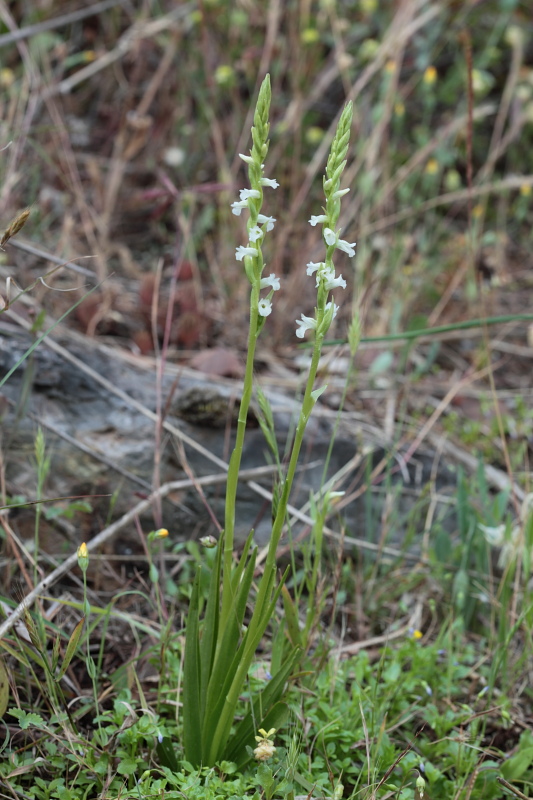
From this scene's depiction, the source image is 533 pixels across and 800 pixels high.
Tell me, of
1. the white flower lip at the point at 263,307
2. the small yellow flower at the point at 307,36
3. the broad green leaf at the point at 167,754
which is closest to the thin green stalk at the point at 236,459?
the white flower lip at the point at 263,307

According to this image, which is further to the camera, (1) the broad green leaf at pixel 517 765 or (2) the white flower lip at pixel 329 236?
(1) the broad green leaf at pixel 517 765

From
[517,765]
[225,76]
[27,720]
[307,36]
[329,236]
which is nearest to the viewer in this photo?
[329,236]

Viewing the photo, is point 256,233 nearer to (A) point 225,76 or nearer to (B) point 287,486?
(B) point 287,486

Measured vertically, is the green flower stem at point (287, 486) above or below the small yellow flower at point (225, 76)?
below

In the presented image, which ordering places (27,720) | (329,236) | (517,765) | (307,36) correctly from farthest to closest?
(307,36) → (517,765) → (27,720) → (329,236)

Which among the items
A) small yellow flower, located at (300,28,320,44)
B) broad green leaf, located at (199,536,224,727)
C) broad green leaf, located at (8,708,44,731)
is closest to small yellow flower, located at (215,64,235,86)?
small yellow flower, located at (300,28,320,44)

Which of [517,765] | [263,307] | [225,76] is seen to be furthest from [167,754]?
[225,76]

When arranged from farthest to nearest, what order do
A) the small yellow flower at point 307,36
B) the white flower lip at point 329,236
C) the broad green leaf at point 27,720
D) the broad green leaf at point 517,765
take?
the small yellow flower at point 307,36 → the broad green leaf at point 517,765 → the broad green leaf at point 27,720 → the white flower lip at point 329,236

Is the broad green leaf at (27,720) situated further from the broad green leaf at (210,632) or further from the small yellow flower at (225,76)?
the small yellow flower at (225,76)

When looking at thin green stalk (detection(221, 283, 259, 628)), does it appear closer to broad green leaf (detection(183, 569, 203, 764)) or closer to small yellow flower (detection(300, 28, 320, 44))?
broad green leaf (detection(183, 569, 203, 764))

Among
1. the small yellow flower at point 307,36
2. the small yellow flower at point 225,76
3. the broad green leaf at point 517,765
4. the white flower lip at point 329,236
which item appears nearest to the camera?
the white flower lip at point 329,236

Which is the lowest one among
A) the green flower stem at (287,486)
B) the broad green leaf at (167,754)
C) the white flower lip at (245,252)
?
the broad green leaf at (167,754)

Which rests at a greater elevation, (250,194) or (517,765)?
(250,194)

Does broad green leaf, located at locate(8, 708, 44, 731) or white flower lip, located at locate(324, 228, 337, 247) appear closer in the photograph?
white flower lip, located at locate(324, 228, 337, 247)
